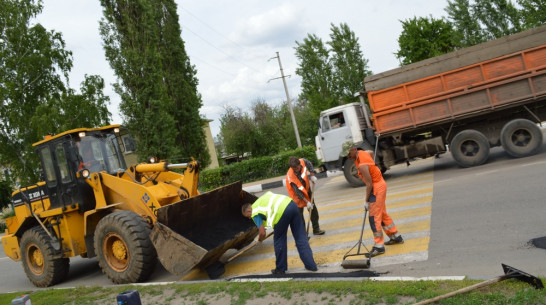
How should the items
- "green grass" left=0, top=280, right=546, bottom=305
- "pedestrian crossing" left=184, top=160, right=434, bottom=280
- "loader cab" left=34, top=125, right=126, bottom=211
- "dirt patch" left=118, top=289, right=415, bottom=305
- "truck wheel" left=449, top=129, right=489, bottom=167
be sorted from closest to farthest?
"green grass" left=0, top=280, right=546, bottom=305, "dirt patch" left=118, top=289, right=415, bottom=305, "pedestrian crossing" left=184, top=160, right=434, bottom=280, "loader cab" left=34, top=125, right=126, bottom=211, "truck wheel" left=449, top=129, right=489, bottom=167

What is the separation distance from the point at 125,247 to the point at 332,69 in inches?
957

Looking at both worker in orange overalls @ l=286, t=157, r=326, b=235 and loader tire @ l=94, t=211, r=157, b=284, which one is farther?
worker in orange overalls @ l=286, t=157, r=326, b=235

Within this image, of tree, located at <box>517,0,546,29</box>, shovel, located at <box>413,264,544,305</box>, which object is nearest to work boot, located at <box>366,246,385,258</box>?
shovel, located at <box>413,264,544,305</box>

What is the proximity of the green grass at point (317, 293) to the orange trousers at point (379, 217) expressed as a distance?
159cm

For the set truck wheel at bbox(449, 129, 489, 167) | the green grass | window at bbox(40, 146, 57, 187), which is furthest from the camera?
truck wheel at bbox(449, 129, 489, 167)

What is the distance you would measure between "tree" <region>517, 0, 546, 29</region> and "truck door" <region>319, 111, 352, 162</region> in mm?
15563

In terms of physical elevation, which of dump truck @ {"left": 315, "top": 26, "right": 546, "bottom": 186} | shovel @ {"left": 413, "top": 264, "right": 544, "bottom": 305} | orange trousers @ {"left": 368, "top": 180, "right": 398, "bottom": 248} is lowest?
shovel @ {"left": 413, "top": 264, "right": 544, "bottom": 305}

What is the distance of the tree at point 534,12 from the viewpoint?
22359 millimetres

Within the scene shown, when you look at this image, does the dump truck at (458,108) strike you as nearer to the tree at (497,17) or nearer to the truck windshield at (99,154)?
the truck windshield at (99,154)

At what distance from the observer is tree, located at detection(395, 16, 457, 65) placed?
23516 mm

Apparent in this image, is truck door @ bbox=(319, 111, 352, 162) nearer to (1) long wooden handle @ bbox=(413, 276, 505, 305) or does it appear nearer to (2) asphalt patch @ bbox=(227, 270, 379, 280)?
(2) asphalt patch @ bbox=(227, 270, 379, 280)

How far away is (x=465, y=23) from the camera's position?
27.0m

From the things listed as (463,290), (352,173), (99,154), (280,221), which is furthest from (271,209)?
(352,173)

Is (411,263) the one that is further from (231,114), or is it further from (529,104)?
(231,114)
